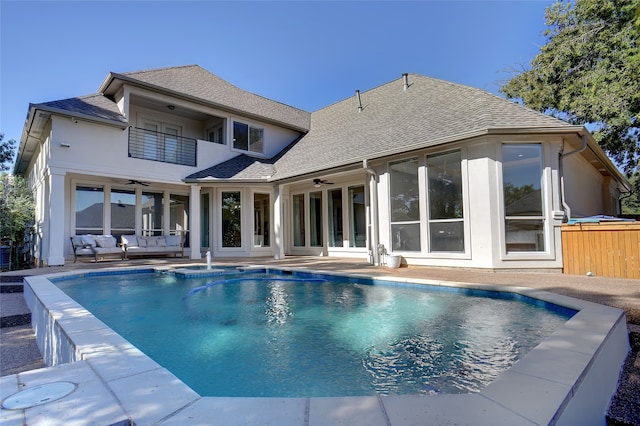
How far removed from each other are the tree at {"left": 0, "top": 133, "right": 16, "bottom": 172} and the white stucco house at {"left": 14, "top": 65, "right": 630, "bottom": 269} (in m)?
3.19

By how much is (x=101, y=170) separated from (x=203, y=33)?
5932mm

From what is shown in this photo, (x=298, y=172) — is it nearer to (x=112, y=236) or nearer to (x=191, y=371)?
(x=112, y=236)

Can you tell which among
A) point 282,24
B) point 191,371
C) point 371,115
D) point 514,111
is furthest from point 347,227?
point 191,371

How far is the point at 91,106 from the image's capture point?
34.7ft

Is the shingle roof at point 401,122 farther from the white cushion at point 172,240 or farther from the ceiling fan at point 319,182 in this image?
the white cushion at point 172,240

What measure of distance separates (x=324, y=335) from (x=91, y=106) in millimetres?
11279

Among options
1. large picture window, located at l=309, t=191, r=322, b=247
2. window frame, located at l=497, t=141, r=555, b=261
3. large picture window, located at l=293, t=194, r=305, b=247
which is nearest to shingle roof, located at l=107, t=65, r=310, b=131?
large picture window, located at l=293, t=194, r=305, b=247

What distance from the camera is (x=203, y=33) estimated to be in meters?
11.5

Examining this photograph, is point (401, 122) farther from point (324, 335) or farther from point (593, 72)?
point (593, 72)

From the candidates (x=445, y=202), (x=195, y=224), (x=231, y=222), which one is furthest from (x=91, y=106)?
(x=445, y=202)

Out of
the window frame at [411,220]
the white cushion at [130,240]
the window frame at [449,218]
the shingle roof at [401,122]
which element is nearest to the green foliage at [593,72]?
the shingle roof at [401,122]

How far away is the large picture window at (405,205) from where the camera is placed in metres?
8.70

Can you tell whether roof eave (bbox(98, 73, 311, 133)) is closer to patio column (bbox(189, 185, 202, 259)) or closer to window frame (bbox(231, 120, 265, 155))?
window frame (bbox(231, 120, 265, 155))

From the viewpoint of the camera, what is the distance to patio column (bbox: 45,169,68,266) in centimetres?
941
